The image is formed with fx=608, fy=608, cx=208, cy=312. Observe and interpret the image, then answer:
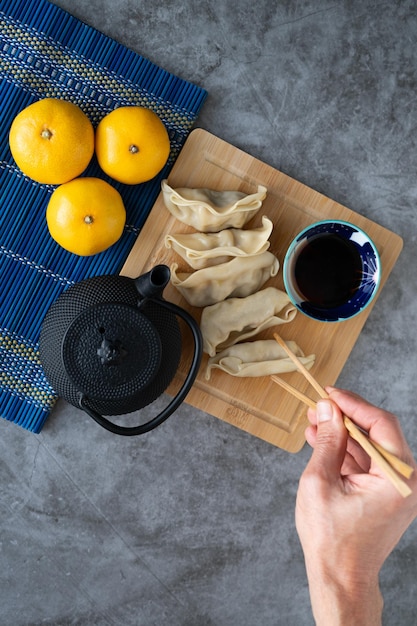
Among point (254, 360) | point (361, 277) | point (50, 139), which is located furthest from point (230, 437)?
point (50, 139)

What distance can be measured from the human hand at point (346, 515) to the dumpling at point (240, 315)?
241 millimetres

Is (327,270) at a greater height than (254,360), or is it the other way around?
(327,270)

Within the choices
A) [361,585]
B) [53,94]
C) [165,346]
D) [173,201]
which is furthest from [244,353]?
[53,94]

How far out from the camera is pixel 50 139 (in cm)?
101

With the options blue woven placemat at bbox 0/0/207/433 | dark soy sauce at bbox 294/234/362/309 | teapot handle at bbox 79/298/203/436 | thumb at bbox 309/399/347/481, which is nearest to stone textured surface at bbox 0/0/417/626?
blue woven placemat at bbox 0/0/207/433

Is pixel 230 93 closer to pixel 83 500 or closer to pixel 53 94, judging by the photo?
pixel 53 94

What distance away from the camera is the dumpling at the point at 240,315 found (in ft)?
3.74

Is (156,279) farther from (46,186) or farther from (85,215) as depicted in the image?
(46,186)

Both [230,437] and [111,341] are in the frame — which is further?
[230,437]

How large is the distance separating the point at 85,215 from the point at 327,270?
0.46 metres

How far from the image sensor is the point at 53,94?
3.84 feet

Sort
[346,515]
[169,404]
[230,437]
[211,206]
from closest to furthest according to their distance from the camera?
1. [346,515]
2. [169,404]
3. [211,206]
4. [230,437]

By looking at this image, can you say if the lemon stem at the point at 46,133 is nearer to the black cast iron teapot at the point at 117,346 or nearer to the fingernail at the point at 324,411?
the black cast iron teapot at the point at 117,346

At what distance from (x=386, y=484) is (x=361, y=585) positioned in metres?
0.18
